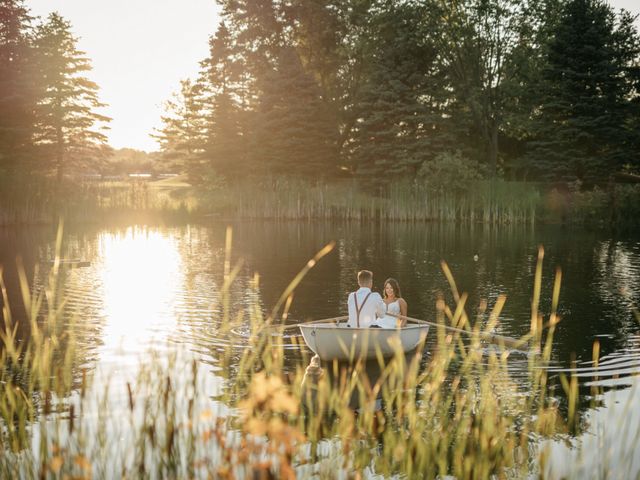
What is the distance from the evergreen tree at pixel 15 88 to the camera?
161 ft

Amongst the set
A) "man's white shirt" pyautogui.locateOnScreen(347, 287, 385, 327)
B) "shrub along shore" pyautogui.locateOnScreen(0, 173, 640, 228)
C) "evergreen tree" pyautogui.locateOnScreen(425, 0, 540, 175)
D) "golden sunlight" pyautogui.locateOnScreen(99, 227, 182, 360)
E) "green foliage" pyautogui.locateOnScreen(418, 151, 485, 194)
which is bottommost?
"golden sunlight" pyautogui.locateOnScreen(99, 227, 182, 360)

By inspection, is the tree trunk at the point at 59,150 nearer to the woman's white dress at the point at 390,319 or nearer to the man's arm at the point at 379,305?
the woman's white dress at the point at 390,319

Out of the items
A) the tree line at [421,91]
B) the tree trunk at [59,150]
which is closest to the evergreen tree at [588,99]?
the tree line at [421,91]

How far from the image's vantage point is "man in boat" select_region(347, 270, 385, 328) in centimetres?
1269

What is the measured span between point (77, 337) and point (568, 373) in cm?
969

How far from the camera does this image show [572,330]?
16.6 meters

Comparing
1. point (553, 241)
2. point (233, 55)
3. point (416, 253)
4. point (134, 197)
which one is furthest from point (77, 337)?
point (233, 55)

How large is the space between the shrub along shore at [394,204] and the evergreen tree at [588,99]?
1764 mm

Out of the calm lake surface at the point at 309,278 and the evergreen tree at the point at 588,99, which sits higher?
the evergreen tree at the point at 588,99

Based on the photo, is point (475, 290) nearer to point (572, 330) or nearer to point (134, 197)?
point (572, 330)

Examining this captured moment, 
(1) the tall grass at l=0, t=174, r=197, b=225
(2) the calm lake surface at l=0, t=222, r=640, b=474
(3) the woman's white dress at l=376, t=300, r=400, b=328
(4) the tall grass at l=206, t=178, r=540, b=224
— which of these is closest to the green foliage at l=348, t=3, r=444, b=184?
(4) the tall grass at l=206, t=178, r=540, b=224

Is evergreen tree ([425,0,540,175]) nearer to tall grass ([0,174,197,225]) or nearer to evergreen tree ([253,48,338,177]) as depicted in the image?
evergreen tree ([253,48,338,177])

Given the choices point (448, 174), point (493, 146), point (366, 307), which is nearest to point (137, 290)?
point (366, 307)

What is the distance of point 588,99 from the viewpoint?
4691cm
